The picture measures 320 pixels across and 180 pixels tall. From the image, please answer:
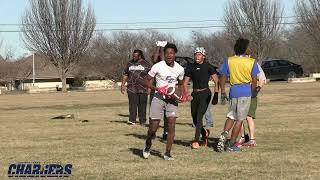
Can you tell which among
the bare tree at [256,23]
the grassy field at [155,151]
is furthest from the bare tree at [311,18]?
the grassy field at [155,151]

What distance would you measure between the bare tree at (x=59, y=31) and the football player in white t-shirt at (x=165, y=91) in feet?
168

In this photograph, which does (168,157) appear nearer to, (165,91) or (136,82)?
(165,91)

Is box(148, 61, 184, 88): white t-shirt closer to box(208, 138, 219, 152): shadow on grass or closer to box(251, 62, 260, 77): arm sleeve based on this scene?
box(251, 62, 260, 77): arm sleeve

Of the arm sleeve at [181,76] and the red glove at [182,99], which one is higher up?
the arm sleeve at [181,76]

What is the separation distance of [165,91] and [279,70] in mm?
39383

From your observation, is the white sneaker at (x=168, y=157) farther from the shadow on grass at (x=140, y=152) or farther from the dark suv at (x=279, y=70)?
the dark suv at (x=279, y=70)

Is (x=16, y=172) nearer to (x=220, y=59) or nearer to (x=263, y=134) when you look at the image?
(x=263, y=134)

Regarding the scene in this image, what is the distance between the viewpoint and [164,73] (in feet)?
31.1

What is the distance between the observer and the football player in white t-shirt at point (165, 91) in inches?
372

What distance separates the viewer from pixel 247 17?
64625mm

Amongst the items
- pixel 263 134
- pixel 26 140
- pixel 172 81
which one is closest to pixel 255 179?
pixel 172 81

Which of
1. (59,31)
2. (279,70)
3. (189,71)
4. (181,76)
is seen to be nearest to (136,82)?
(189,71)

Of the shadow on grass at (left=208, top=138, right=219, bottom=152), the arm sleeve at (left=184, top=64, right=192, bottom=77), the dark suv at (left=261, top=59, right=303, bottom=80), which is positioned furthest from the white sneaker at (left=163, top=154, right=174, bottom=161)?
the dark suv at (left=261, top=59, right=303, bottom=80)

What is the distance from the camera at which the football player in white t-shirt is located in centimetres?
946
